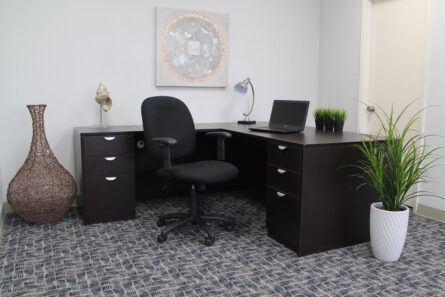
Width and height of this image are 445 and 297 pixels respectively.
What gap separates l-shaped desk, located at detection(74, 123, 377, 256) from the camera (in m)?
2.32

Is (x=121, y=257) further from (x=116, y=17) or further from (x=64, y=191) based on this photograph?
(x=116, y=17)

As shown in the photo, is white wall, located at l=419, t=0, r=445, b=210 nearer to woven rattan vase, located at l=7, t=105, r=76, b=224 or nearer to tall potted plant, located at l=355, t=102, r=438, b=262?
tall potted plant, located at l=355, t=102, r=438, b=262

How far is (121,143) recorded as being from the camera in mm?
2961

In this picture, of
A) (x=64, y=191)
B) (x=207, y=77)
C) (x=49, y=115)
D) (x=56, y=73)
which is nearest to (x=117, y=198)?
(x=64, y=191)

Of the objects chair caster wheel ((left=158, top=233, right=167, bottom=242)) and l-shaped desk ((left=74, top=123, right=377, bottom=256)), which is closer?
l-shaped desk ((left=74, top=123, right=377, bottom=256))

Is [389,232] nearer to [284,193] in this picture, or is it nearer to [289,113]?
[284,193]

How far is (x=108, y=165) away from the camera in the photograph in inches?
116

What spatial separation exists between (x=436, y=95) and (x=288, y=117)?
116 centimetres

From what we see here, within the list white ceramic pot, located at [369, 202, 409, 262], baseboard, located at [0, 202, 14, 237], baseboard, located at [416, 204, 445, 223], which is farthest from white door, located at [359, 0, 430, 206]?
baseboard, located at [0, 202, 14, 237]

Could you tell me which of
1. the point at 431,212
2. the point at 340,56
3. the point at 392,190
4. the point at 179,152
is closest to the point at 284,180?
the point at 392,190

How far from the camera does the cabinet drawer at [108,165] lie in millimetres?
2887

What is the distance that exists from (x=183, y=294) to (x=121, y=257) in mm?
600

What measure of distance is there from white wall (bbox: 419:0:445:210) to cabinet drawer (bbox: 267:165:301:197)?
141 centimetres

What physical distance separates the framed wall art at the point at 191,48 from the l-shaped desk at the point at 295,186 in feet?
2.68
